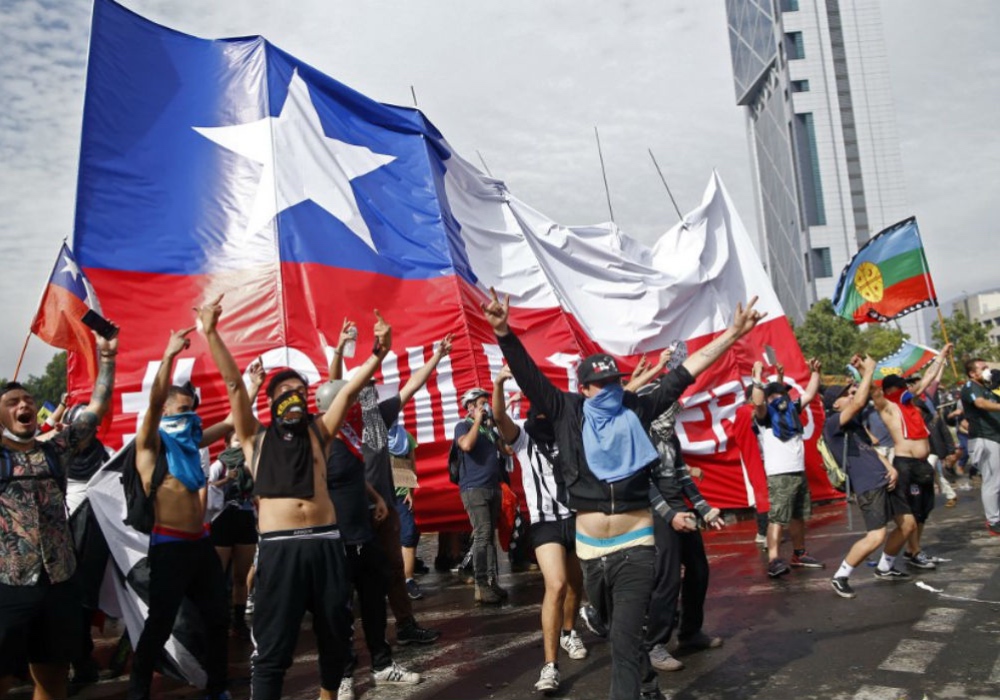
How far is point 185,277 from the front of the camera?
9047 mm

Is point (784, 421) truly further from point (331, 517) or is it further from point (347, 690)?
point (331, 517)

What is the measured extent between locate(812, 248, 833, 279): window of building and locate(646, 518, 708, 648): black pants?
80114mm

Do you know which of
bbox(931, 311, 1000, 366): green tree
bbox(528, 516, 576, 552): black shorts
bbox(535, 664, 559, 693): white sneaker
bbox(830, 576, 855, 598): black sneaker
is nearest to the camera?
bbox(535, 664, 559, 693): white sneaker

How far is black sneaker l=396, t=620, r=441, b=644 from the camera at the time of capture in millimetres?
6422

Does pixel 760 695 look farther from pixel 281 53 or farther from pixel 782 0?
pixel 782 0

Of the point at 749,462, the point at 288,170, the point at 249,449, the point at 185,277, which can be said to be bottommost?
the point at 749,462

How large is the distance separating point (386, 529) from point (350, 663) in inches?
55.0

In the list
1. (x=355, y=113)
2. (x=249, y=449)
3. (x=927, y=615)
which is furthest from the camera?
(x=355, y=113)

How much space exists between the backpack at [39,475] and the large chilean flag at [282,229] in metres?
4.11

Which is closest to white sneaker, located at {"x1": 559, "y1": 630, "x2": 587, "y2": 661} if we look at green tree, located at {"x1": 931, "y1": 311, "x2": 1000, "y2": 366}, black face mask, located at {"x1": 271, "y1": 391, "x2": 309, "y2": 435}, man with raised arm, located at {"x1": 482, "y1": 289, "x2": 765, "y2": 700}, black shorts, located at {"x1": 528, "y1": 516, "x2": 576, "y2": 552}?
black shorts, located at {"x1": 528, "y1": 516, "x2": 576, "y2": 552}

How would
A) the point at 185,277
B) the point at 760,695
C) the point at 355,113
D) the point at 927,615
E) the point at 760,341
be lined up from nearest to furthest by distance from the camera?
1. the point at 760,695
2. the point at 927,615
3. the point at 185,277
4. the point at 355,113
5. the point at 760,341

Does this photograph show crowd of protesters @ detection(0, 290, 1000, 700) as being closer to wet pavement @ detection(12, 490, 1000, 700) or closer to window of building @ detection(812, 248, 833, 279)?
wet pavement @ detection(12, 490, 1000, 700)

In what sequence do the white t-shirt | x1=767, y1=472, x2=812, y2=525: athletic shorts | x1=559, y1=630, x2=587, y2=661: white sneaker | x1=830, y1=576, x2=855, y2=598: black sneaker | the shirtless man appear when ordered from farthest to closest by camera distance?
the white t-shirt → x1=767, y1=472, x2=812, y2=525: athletic shorts → the shirtless man → x1=830, y1=576, x2=855, y2=598: black sneaker → x1=559, y1=630, x2=587, y2=661: white sneaker

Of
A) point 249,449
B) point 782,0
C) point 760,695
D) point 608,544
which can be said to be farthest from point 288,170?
point 782,0
